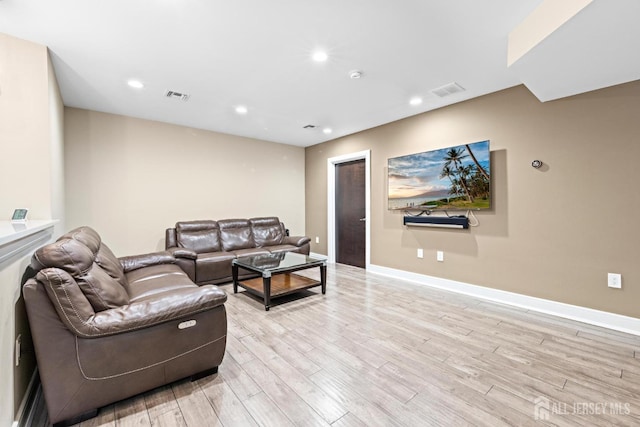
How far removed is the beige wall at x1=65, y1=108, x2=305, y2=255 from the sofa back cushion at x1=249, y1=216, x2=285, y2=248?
35cm

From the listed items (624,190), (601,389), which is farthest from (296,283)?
(624,190)

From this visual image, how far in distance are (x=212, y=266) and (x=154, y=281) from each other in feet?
4.65

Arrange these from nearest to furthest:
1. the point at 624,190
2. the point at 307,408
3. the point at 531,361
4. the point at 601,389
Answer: the point at 307,408 → the point at 601,389 → the point at 531,361 → the point at 624,190

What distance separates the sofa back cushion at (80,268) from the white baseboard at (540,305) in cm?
367

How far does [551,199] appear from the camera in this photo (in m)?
2.95

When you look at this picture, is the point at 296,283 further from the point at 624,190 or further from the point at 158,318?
the point at 624,190

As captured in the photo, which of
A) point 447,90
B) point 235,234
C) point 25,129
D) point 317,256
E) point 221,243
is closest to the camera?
point 25,129

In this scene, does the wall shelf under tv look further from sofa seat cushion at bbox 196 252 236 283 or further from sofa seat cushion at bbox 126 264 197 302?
sofa seat cushion at bbox 126 264 197 302

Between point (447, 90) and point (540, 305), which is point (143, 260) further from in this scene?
point (540, 305)

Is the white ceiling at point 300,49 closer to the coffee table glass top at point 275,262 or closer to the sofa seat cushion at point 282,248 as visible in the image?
the coffee table glass top at point 275,262

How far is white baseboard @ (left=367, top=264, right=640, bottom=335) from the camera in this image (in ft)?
8.42

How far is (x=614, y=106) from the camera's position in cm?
259

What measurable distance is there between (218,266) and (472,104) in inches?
161

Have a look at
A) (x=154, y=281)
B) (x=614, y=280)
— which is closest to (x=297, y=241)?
(x=154, y=281)
